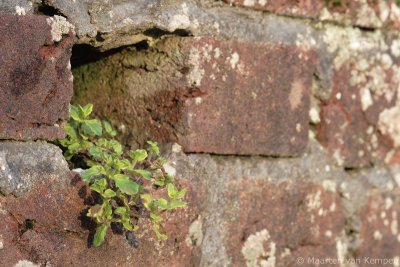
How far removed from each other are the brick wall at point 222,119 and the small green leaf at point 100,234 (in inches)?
1.4

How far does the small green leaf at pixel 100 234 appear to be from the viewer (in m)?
1.51

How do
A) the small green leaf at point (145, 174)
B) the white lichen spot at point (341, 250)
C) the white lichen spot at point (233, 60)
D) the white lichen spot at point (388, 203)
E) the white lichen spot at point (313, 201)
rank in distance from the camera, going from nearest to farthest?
the small green leaf at point (145, 174) → the white lichen spot at point (233, 60) → the white lichen spot at point (313, 201) → the white lichen spot at point (341, 250) → the white lichen spot at point (388, 203)

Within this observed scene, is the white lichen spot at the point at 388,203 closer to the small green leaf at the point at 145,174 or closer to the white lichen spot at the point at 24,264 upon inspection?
the small green leaf at the point at 145,174

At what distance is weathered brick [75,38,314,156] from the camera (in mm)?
1748

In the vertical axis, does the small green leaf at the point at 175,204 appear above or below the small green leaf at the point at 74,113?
below

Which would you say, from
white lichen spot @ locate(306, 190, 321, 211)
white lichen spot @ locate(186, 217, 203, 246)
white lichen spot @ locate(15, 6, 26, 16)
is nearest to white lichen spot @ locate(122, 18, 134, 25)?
white lichen spot @ locate(15, 6, 26, 16)

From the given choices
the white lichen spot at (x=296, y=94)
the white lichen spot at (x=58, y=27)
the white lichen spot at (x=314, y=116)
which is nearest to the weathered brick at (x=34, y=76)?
the white lichen spot at (x=58, y=27)

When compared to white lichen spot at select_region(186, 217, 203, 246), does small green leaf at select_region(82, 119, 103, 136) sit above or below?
above

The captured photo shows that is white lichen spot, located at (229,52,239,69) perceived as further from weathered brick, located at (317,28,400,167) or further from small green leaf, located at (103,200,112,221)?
small green leaf, located at (103,200,112,221)

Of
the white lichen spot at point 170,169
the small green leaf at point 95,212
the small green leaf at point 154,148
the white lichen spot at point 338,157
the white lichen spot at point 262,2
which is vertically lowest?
the small green leaf at point 95,212

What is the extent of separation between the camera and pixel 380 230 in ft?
7.38

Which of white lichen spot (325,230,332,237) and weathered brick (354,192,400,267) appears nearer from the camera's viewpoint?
white lichen spot (325,230,332,237)

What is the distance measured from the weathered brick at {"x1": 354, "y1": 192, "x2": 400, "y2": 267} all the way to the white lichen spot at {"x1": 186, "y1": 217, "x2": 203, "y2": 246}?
59cm

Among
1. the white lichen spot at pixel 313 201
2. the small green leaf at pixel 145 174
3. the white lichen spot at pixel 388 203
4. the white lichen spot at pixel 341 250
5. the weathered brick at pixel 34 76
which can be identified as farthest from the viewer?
the white lichen spot at pixel 388 203
